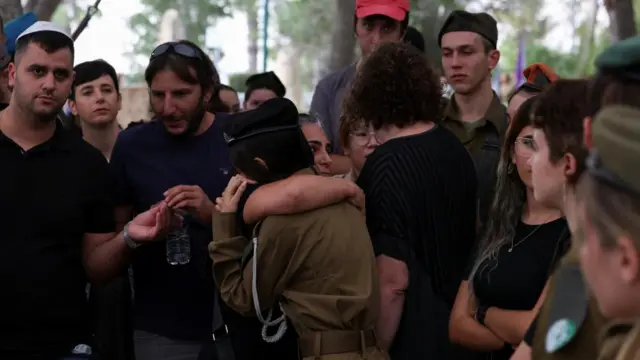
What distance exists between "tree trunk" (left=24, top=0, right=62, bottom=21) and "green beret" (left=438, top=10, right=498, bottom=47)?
4.53 meters

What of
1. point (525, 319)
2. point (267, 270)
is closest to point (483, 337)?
point (525, 319)

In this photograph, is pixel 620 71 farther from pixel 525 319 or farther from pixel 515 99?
pixel 515 99

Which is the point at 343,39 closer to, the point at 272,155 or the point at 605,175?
the point at 272,155

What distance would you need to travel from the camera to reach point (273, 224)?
347 cm

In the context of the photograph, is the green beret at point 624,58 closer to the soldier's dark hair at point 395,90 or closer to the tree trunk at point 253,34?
the soldier's dark hair at point 395,90

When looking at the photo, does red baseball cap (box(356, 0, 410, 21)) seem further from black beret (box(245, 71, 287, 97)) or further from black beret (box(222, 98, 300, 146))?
black beret (box(245, 71, 287, 97))

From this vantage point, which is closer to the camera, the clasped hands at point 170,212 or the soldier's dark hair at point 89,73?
the clasped hands at point 170,212

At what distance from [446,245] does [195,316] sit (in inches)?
45.4

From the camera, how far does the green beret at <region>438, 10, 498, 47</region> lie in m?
5.48

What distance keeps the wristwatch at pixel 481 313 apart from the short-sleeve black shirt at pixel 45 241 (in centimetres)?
163

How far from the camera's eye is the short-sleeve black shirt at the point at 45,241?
3.87 metres

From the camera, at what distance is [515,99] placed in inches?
198

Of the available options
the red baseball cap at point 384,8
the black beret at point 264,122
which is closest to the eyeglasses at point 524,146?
the black beret at point 264,122

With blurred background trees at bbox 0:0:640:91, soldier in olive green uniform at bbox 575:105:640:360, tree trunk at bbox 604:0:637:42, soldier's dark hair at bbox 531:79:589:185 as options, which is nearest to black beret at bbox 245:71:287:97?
tree trunk at bbox 604:0:637:42
